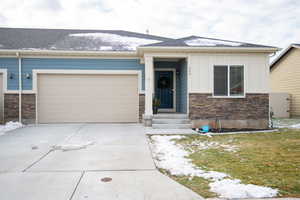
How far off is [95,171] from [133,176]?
2.39 ft

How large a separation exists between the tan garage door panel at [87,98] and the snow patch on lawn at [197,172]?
13.8 ft

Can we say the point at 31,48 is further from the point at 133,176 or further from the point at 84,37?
the point at 133,176

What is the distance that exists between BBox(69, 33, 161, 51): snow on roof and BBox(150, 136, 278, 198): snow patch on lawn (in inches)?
232

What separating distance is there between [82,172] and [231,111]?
658 centimetres

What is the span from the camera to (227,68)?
8250 millimetres

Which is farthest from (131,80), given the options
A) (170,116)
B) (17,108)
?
(17,108)

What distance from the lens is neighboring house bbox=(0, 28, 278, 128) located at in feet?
27.0

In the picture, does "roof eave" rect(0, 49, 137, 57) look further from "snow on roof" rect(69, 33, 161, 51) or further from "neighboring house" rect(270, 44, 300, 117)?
"neighboring house" rect(270, 44, 300, 117)

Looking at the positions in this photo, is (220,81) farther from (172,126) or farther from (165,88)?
(165,88)

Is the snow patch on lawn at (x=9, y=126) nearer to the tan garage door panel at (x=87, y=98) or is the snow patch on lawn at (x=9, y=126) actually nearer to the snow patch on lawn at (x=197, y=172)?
the tan garage door panel at (x=87, y=98)

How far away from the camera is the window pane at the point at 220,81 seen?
8.27 metres

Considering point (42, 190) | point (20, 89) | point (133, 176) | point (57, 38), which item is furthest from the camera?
point (57, 38)

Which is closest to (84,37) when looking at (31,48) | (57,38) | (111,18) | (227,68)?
(57,38)

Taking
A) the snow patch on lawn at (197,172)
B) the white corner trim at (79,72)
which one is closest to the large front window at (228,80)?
the snow patch on lawn at (197,172)
